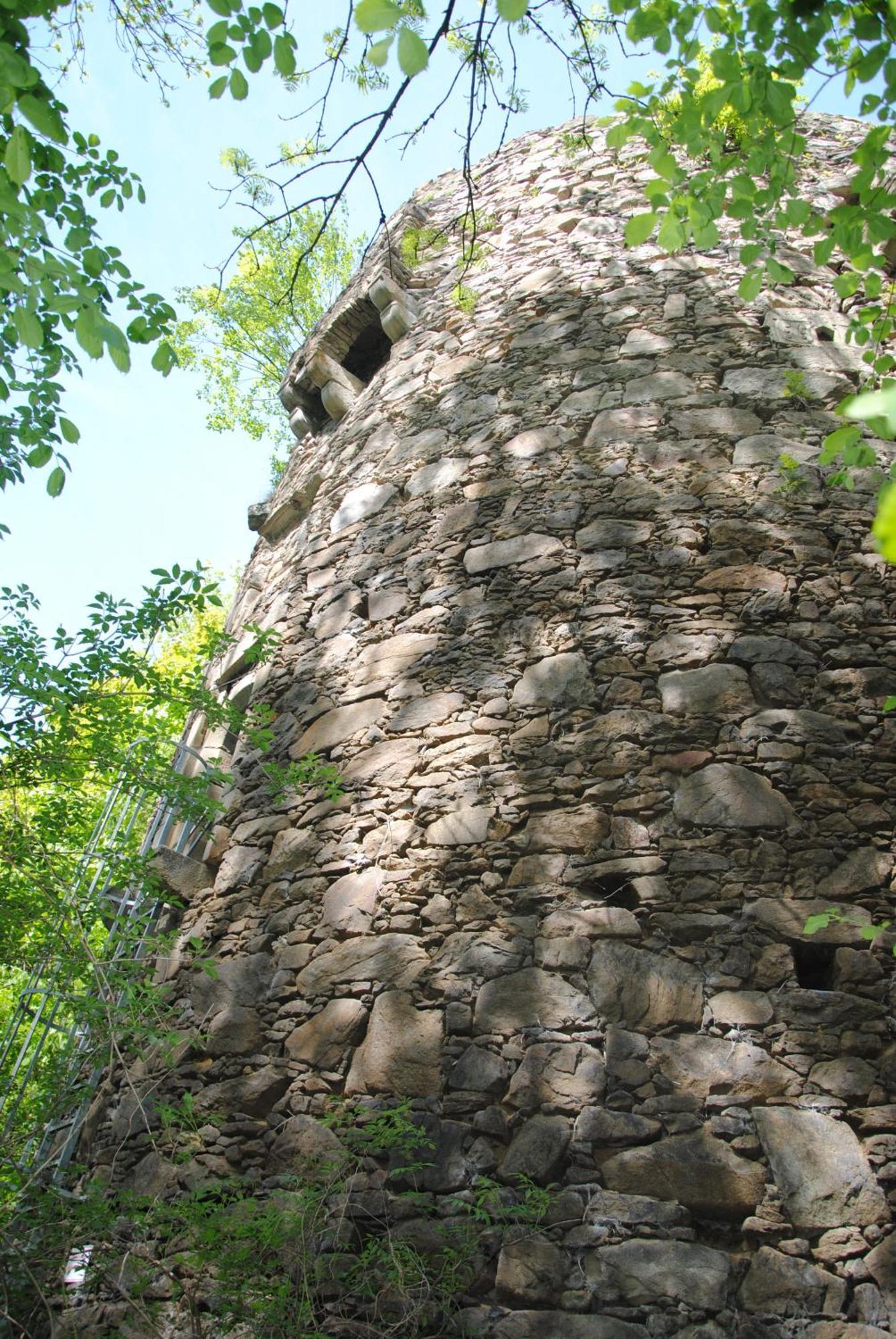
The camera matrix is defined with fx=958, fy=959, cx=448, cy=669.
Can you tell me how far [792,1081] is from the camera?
7.78ft

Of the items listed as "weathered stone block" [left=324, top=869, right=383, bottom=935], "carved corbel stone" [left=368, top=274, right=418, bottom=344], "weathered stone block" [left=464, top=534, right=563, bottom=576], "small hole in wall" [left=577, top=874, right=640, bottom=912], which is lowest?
"weathered stone block" [left=324, top=869, right=383, bottom=935]

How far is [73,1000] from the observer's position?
10.9ft

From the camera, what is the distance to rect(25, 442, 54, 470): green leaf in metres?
2.48

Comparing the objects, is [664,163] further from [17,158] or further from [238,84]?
[17,158]

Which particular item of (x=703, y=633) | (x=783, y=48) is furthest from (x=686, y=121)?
(x=703, y=633)

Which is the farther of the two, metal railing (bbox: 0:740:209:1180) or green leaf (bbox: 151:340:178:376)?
metal railing (bbox: 0:740:209:1180)

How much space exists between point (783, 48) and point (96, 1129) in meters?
4.02

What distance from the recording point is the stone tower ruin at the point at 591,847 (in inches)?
89.9

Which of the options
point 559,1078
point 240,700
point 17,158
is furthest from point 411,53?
point 240,700

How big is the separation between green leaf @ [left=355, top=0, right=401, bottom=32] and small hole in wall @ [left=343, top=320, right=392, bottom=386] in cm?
436

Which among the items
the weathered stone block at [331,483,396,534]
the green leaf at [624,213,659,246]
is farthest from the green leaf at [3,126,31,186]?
the weathered stone block at [331,483,396,534]

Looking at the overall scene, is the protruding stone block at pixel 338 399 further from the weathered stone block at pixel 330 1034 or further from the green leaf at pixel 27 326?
the green leaf at pixel 27 326

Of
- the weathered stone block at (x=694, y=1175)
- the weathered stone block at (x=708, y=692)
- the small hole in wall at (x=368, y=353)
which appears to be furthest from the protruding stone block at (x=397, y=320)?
the weathered stone block at (x=694, y=1175)

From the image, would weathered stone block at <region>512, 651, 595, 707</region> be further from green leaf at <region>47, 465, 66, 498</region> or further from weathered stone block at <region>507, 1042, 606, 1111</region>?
green leaf at <region>47, 465, 66, 498</region>
